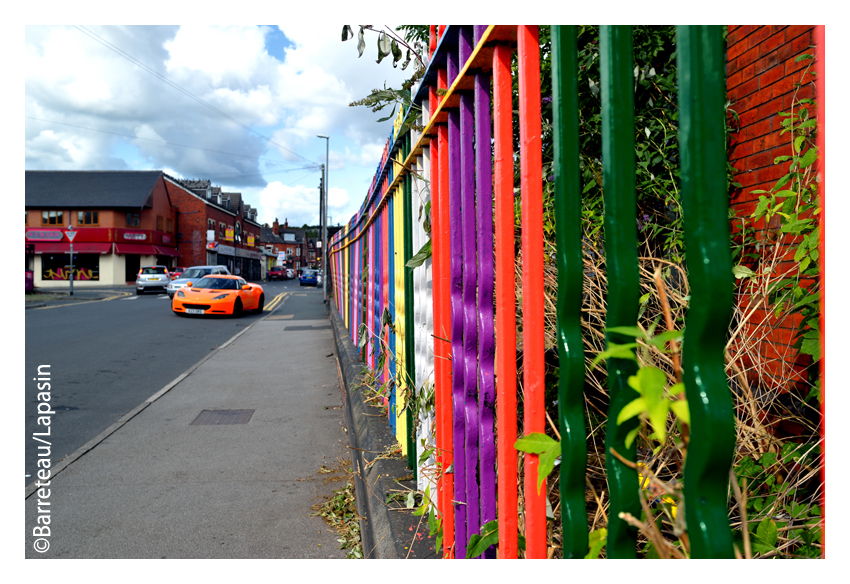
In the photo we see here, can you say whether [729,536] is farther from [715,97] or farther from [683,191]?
[715,97]

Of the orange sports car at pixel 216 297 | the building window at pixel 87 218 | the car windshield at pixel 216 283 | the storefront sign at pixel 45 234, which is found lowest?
the orange sports car at pixel 216 297

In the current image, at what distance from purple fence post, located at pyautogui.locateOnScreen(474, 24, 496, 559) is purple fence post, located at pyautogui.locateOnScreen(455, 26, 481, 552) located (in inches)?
3.0

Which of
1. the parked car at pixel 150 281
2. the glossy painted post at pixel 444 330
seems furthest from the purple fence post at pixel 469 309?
the parked car at pixel 150 281

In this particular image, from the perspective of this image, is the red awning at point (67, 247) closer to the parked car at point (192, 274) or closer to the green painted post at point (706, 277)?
the parked car at point (192, 274)

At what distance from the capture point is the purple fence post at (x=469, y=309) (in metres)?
1.55

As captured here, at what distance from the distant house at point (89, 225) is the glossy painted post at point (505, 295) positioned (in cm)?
4837

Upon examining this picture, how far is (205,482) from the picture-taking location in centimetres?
340

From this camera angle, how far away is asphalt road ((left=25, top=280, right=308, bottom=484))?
484cm

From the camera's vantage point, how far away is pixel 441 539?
1897mm

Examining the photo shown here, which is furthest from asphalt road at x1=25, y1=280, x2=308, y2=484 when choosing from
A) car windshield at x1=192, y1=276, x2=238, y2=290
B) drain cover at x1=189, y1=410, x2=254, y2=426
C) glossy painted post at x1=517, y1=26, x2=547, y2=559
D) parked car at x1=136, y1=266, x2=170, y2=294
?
parked car at x1=136, y1=266, x2=170, y2=294

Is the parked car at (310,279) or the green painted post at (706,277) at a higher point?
the parked car at (310,279)

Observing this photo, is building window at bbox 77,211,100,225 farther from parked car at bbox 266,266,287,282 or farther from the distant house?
parked car at bbox 266,266,287,282

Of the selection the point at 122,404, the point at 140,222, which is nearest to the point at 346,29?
the point at 122,404

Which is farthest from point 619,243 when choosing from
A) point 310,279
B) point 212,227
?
point 212,227
